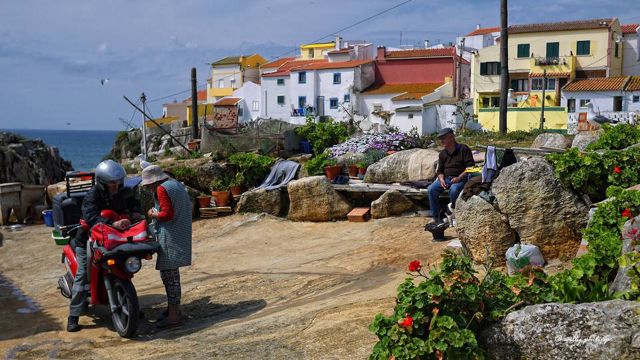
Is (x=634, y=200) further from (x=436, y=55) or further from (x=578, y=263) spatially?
(x=436, y=55)

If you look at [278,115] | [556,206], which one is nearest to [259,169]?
[556,206]

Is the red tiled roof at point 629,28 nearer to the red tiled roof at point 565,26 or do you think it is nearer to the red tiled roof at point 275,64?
the red tiled roof at point 565,26

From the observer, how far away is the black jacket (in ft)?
24.5

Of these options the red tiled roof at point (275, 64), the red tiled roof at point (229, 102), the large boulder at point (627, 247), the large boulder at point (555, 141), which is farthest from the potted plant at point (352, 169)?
the red tiled roof at point (275, 64)

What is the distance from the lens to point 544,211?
27.3 ft

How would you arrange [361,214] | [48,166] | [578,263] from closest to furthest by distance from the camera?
[578,263], [361,214], [48,166]

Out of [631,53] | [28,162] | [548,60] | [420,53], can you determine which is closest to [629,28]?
[631,53]

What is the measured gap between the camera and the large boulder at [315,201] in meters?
13.4

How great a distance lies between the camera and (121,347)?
6852 mm

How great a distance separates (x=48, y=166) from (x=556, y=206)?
1011 inches

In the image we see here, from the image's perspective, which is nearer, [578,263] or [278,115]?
[578,263]

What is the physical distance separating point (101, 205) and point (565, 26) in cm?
5111

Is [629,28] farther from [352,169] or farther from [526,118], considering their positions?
[352,169]

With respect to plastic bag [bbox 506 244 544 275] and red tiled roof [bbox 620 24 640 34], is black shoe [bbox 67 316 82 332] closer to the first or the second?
plastic bag [bbox 506 244 544 275]
